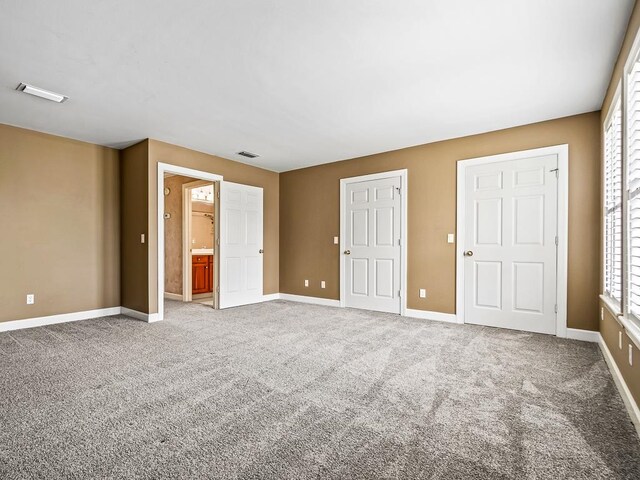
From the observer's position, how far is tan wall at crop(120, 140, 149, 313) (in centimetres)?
474

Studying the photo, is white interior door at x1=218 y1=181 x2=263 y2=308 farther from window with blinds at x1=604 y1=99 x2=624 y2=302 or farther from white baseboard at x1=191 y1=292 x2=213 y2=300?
window with blinds at x1=604 y1=99 x2=624 y2=302

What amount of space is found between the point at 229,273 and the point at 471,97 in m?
4.35

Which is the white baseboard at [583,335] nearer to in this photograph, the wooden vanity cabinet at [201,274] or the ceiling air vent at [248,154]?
the ceiling air vent at [248,154]

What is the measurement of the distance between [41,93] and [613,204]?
532cm

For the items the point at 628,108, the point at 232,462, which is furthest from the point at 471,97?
the point at 232,462

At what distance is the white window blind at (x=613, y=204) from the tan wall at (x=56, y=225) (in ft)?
19.8

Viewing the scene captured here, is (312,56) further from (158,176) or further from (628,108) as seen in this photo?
(158,176)

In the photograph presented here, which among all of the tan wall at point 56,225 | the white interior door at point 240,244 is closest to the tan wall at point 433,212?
the white interior door at point 240,244

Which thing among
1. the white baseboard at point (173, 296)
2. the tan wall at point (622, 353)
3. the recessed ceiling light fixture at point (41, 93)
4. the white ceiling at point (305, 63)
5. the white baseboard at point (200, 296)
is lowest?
the white baseboard at point (200, 296)

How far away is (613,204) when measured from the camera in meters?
2.92

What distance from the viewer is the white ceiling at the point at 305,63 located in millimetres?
2150

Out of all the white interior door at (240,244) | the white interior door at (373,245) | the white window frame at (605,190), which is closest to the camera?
the white window frame at (605,190)

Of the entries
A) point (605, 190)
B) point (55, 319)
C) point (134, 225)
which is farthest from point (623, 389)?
point (55, 319)

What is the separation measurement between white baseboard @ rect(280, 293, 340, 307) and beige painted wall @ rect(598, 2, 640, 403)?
3.60m
